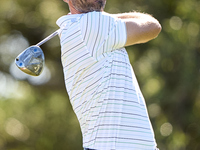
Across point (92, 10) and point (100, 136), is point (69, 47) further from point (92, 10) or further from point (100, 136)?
point (100, 136)

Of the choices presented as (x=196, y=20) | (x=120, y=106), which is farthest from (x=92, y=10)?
(x=196, y=20)

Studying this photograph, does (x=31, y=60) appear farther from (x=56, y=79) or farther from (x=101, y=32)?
(x=56, y=79)

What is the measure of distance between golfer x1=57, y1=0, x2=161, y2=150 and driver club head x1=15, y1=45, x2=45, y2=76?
0.30 feet

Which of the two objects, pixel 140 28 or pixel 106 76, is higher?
pixel 140 28

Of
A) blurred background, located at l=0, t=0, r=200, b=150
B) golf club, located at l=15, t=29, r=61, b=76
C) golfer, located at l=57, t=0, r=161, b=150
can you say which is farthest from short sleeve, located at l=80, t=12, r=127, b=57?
blurred background, located at l=0, t=0, r=200, b=150

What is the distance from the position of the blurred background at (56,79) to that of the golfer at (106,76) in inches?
119

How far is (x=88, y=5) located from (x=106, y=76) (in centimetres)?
25

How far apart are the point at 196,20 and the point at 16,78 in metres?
1.88

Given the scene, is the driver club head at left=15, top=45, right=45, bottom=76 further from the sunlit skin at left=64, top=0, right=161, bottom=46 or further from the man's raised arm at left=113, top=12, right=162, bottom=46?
the man's raised arm at left=113, top=12, right=162, bottom=46

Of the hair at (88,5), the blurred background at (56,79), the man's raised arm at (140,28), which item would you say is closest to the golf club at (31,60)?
the hair at (88,5)

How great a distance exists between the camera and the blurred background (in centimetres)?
464

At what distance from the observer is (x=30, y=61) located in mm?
1593

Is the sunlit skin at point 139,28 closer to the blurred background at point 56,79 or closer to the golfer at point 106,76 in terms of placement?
the golfer at point 106,76

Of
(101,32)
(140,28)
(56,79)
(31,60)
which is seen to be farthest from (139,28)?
(56,79)
